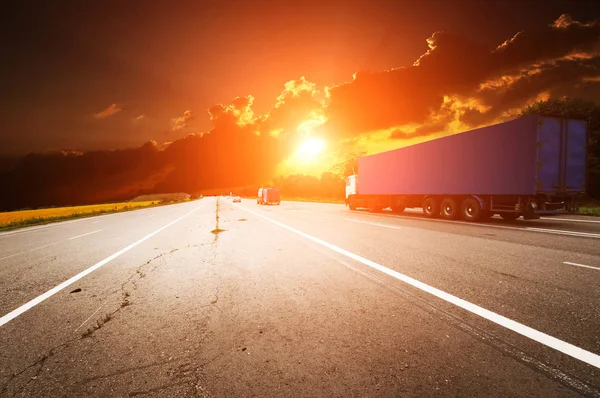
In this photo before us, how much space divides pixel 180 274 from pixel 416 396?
185 inches

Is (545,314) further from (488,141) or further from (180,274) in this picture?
(488,141)

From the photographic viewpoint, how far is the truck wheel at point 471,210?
13.2 m

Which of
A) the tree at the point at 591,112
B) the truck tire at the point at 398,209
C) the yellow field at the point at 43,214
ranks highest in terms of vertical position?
the tree at the point at 591,112

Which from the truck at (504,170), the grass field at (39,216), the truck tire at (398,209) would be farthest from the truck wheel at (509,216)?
the grass field at (39,216)

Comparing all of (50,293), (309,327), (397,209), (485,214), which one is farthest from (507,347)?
(397,209)

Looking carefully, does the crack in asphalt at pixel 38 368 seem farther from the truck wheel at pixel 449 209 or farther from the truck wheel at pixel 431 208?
the truck wheel at pixel 431 208

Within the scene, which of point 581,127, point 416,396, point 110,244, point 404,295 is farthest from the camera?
point 581,127

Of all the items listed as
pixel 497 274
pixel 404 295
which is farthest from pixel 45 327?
pixel 497 274

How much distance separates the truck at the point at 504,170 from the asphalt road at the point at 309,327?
6486 mm

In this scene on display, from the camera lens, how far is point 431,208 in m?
16.0

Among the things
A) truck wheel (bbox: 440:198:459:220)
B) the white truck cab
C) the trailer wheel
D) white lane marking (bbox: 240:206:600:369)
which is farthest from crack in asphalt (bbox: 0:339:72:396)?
the white truck cab

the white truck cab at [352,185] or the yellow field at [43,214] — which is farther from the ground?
the white truck cab at [352,185]

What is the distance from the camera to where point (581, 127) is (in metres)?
11.7

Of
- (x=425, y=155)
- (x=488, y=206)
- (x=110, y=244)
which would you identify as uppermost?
(x=425, y=155)
